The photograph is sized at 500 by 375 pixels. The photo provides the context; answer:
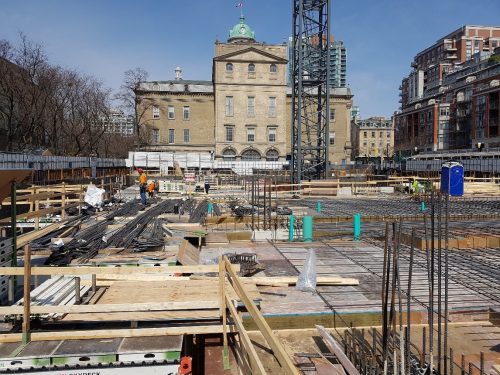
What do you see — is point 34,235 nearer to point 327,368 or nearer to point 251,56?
point 327,368

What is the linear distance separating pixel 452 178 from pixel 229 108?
45.0 m

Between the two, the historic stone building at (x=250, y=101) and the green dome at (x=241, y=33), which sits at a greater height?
the green dome at (x=241, y=33)

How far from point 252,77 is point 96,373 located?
62.3 meters

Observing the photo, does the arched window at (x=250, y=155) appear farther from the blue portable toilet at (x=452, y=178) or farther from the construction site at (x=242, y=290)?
the construction site at (x=242, y=290)

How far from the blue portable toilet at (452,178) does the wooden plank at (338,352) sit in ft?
64.0

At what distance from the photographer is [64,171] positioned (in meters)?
25.9

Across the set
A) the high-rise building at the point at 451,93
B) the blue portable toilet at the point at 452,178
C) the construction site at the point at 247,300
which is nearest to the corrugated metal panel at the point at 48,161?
the construction site at the point at 247,300

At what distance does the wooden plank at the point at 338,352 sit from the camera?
17.8 ft

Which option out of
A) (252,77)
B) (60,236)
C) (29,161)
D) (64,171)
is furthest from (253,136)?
(60,236)

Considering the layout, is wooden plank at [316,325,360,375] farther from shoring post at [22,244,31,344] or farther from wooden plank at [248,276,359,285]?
shoring post at [22,244,31,344]

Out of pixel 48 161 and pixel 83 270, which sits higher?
pixel 48 161

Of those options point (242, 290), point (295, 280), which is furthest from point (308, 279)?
point (242, 290)

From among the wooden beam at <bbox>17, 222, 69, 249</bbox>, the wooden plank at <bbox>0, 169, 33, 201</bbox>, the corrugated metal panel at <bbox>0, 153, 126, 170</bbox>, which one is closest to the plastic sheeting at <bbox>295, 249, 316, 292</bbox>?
the wooden plank at <bbox>0, 169, 33, 201</bbox>

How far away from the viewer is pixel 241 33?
80312 millimetres
